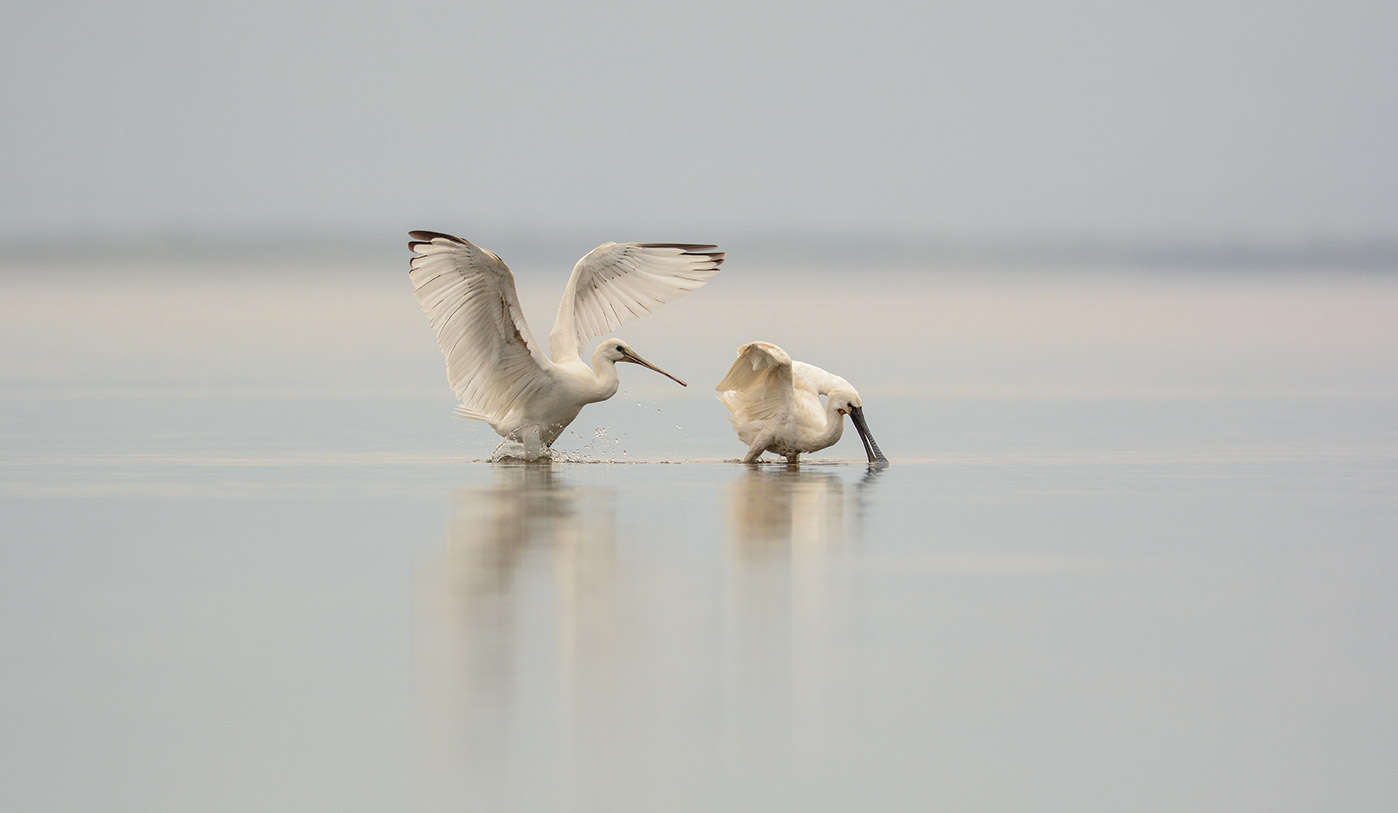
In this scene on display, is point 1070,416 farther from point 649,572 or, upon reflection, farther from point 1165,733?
point 1165,733

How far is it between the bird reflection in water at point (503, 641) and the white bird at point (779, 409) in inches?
174

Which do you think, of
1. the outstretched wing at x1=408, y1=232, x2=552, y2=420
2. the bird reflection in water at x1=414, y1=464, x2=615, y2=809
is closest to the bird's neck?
the outstretched wing at x1=408, y1=232, x2=552, y2=420

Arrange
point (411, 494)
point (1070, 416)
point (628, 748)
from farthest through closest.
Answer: point (1070, 416) → point (411, 494) → point (628, 748)

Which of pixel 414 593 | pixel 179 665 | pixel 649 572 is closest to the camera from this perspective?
pixel 179 665

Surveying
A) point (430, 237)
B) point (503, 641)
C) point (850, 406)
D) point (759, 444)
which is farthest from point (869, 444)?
point (503, 641)

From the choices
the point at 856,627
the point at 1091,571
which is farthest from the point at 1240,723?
the point at 1091,571

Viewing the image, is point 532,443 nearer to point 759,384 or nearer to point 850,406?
point 759,384

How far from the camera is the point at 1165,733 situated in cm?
515

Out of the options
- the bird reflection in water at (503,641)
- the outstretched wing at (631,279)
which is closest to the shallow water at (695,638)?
the bird reflection in water at (503,641)

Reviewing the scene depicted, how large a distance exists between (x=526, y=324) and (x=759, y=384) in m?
2.05

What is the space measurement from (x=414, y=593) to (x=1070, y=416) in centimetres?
1302

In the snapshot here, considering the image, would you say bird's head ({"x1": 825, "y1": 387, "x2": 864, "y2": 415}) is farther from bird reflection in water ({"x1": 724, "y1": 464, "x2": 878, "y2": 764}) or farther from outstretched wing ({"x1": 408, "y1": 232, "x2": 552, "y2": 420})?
bird reflection in water ({"x1": 724, "y1": 464, "x2": 878, "y2": 764})

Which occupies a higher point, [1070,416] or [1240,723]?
[1070,416]

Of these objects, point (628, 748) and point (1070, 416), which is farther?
point (1070, 416)
